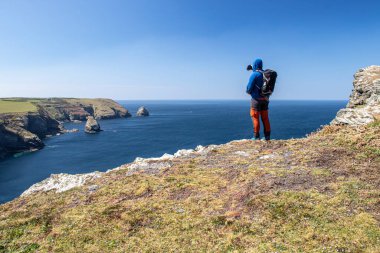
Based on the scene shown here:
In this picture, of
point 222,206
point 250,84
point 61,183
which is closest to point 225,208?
point 222,206

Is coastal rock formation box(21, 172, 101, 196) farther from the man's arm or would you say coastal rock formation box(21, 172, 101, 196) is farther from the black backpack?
the black backpack

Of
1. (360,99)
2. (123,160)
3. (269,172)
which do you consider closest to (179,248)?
(269,172)

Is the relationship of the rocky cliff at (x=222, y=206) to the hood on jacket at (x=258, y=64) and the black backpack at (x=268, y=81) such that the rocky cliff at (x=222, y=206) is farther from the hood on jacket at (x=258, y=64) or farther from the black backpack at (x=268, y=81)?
the hood on jacket at (x=258, y=64)

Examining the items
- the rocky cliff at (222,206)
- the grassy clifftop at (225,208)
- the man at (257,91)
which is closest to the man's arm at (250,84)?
the man at (257,91)

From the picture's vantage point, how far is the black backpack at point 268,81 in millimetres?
14875

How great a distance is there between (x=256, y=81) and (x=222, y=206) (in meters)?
7.94

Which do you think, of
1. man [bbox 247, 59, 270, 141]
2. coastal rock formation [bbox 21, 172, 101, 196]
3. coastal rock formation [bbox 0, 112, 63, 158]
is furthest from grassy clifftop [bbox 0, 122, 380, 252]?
coastal rock formation [bbox 0, 112, 63, 158]

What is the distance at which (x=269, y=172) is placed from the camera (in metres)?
12.2

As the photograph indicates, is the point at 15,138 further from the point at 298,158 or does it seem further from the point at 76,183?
the point at 298,158

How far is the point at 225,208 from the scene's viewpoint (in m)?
9.98

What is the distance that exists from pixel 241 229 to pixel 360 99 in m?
20.1

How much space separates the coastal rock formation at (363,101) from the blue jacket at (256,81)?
8.56 metres

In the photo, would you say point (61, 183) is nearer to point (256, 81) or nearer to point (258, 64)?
point (256, 81)

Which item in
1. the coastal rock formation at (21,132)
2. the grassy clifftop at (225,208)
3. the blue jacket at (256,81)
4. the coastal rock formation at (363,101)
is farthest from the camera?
the coastal rock formation at (21,132)
